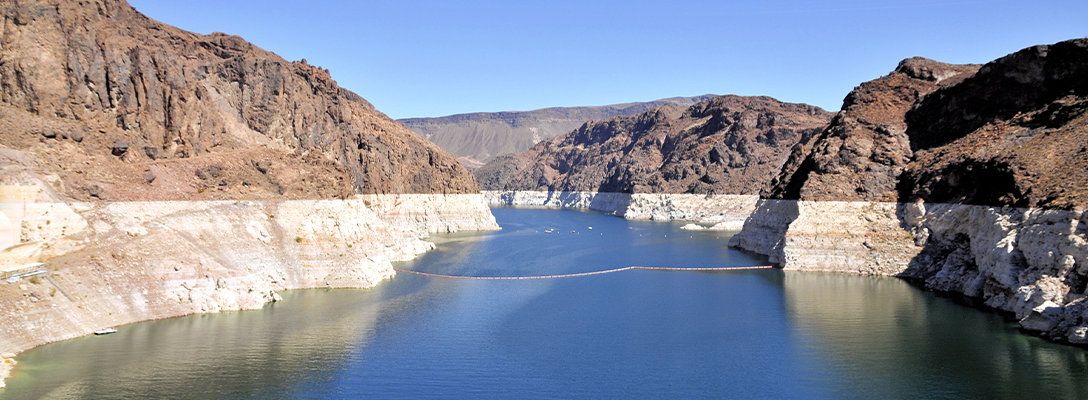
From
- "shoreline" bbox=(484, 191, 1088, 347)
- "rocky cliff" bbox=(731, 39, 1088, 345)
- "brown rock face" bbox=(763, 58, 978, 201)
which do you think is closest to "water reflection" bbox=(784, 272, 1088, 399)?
"shoreline" bbox=(484, 191, 1088, 347)

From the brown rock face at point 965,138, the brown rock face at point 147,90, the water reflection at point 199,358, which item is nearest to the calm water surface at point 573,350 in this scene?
the water reflection at point 199,358

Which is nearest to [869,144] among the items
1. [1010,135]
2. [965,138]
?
[965,138]

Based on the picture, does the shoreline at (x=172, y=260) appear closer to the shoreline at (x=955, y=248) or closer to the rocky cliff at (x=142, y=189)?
the rocky cliff at (x=142, y=189)

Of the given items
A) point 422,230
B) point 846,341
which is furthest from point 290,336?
point 422,230

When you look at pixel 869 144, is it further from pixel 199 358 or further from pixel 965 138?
pixel 199 358

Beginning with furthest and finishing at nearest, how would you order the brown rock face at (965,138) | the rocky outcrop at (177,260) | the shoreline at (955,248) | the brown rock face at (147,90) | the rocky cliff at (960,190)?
the brown rock face at (965,138) → the brown rock face at (147,90) → the rocky cliff at (960,190) → the shoreline at (955,248) → the rocky outcrop at (177,260)

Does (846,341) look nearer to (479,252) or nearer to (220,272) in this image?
(220,272)
